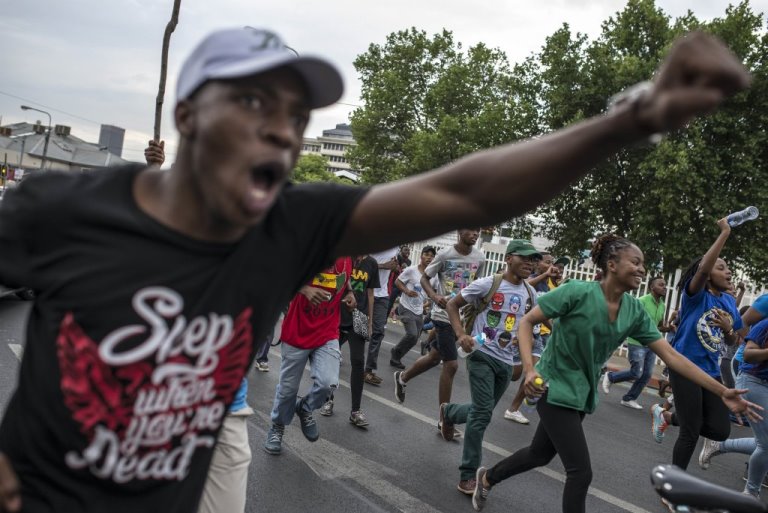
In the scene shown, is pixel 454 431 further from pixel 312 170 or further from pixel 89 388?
pixel 312 170

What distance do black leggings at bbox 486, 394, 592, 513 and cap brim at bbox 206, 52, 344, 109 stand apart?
306 cm

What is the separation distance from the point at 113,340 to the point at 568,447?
10.5ft

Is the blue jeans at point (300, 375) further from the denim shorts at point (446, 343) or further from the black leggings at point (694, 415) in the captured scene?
the black leggings at point (694, 415)

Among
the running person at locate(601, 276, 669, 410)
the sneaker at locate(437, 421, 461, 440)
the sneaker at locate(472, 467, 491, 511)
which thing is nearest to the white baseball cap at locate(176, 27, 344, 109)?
the sneaker at locate(472, 467, 491, 511)

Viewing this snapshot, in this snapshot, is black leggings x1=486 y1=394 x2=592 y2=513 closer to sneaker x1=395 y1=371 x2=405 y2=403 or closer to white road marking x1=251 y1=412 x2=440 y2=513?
white road marking x1=251 y1=412 x2=440 y2=513

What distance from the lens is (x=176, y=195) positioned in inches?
58.7

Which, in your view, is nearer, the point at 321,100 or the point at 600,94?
the point at 321,100

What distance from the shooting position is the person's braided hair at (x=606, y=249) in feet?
14.3

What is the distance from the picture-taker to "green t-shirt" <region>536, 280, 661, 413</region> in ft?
13.5

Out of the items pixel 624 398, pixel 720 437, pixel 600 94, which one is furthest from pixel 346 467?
pixel 600 94

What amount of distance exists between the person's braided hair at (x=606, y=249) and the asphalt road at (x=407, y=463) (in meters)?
1.77

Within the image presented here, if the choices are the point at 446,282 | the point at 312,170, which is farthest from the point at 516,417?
the point at 312,170

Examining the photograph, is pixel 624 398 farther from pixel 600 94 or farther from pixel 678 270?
pixel 600 94

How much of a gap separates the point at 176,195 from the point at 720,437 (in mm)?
5097
